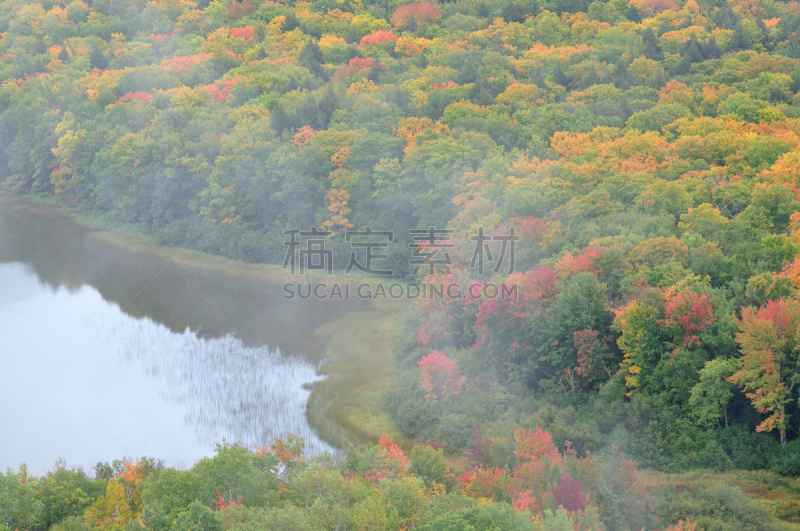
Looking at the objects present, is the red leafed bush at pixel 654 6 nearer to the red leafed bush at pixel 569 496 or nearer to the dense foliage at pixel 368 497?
the dense foliage at pixel 368 497

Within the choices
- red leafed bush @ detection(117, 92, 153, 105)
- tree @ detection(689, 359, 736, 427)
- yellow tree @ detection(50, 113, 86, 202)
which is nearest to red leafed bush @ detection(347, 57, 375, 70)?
red leafed bush @ detection(117, 92, 153, 105)

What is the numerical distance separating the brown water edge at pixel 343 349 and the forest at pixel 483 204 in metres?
0.97

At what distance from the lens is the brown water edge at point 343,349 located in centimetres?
2967

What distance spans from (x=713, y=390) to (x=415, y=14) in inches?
2219

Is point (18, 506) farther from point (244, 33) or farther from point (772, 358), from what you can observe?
point (244, 33)

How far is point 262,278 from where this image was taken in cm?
4525

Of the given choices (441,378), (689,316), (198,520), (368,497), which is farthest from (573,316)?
(198,520)

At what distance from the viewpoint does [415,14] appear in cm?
7219

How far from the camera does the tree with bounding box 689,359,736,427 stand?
24406 millimetres

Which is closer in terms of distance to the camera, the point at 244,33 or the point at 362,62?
the point at 362,62

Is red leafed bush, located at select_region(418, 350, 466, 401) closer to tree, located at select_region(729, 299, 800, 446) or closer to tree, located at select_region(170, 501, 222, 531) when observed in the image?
tree, located at select_region(729, 299, 800, 446)

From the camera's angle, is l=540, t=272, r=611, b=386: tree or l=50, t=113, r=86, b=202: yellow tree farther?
l=50, t=113, r=86, b=202: yellow tree

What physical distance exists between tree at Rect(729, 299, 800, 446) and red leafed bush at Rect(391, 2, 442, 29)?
55.0 metres

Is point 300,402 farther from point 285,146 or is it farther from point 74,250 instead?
point 74,250
